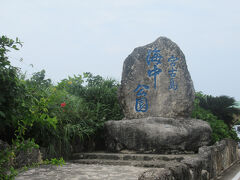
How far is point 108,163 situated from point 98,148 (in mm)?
1983

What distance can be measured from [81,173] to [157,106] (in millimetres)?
3337

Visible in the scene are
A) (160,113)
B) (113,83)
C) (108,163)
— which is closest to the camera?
(108,163)

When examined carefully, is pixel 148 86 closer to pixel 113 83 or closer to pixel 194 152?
pixel 194 152

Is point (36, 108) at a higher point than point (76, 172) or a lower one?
higher

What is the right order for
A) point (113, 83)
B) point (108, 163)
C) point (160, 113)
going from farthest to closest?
1. point (113, 83)
2. point (160, 113)
3. point (108, 163)

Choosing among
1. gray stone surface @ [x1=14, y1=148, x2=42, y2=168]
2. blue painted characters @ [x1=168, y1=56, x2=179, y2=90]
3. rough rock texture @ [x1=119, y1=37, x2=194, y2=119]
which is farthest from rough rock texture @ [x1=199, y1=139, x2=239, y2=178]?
gray stone surface @ [x1=14, y1=148, x2=42, y2=168]

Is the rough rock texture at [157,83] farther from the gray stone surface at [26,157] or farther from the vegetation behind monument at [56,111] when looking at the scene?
the gray stone surface at [26,157]

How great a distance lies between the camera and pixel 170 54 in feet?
24.7

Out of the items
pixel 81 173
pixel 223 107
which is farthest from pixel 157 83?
pixel 223 107

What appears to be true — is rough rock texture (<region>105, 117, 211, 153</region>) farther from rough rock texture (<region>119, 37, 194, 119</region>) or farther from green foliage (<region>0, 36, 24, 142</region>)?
green foliage (<region>0, 36, 24, 142</region>)

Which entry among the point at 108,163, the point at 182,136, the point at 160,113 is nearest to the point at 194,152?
the point at 182,136

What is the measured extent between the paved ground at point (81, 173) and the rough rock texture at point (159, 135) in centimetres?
148

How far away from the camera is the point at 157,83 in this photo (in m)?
7.52

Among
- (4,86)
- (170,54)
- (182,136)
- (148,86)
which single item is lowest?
(182,136)
